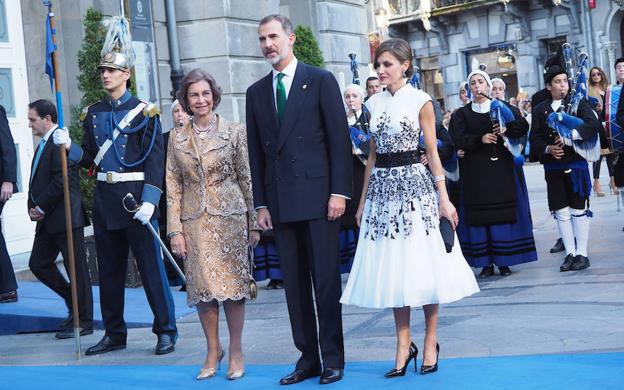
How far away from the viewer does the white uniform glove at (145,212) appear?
793cm

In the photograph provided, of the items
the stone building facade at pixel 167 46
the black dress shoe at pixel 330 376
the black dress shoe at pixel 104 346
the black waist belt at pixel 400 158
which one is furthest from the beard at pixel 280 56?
the stone building facade at pixel 167 46

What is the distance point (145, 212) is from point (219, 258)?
3.41ft

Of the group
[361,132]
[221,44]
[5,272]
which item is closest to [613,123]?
[361,132]

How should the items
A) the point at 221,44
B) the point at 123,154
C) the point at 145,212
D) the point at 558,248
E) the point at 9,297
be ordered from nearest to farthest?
1. the point at 145,212
2. the point at 123,154
3. the point at 9,297
4. the point at 558,248
5. the point at 221,44

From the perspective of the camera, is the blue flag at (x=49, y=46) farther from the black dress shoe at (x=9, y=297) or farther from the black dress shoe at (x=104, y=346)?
the black dress shoe at (x=9, y=297)

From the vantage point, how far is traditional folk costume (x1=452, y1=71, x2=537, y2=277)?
10922mm

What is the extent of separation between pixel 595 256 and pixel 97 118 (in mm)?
5396

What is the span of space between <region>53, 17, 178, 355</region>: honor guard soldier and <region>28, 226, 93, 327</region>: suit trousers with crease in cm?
91

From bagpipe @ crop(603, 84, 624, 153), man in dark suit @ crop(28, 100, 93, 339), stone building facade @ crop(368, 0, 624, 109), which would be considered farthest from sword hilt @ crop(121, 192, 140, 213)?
stone building facade @ crop(368, 0, 624, 109)

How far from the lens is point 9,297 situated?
404 inches

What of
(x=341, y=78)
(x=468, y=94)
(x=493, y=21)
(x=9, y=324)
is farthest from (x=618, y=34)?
(x=9, y=324)

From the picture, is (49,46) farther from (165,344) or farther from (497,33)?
(497,33)

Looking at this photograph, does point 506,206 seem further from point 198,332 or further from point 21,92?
point 21,92

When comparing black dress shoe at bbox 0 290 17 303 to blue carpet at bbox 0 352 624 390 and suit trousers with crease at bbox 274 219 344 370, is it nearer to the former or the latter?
blue carpet at bbox 0 352 624 390
